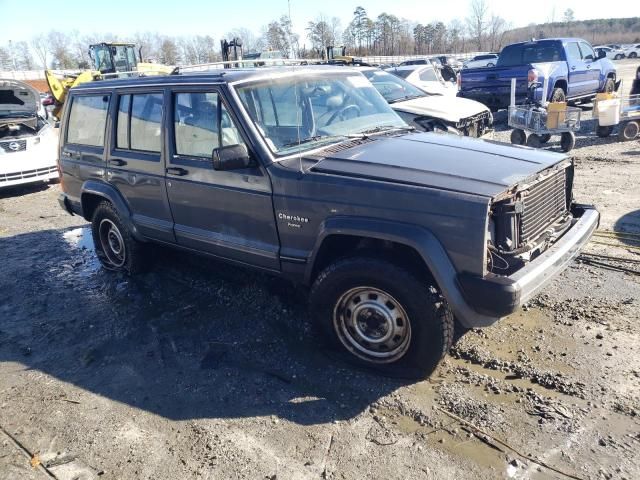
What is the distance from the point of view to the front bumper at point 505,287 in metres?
2.91

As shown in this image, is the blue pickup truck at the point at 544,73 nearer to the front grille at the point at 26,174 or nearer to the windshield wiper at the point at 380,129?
the windshield wiper at the point at 380,129

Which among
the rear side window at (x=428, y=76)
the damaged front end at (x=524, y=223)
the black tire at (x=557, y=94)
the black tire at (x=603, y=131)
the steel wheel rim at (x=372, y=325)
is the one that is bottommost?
the steel wheel rim at (x=372, y=325)

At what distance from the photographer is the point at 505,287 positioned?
2895 millimetres

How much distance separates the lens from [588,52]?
47.6ft

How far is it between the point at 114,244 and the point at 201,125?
2.24 meters

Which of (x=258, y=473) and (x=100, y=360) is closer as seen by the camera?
(x=258, y=473)

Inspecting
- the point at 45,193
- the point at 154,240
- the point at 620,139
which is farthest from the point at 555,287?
the point at 45,193

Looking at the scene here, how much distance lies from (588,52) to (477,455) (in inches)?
591

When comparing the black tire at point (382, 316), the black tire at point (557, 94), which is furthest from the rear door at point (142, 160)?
the black tire at point (557, 94)

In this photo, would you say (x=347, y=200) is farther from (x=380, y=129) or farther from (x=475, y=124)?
(x=475, y=124)

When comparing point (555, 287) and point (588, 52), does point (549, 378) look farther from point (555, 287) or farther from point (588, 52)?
point (588, 52)

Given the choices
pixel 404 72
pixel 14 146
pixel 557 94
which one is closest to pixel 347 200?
pixel 14 146

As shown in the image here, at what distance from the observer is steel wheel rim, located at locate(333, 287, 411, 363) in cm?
340

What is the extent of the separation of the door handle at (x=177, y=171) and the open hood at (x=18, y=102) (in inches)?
313
